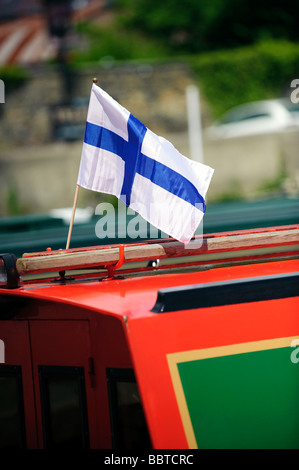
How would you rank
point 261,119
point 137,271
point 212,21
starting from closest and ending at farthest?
point 137,271
point 261,119
point 212,21

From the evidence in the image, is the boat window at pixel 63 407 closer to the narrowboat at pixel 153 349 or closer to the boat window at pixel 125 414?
the narrowboat at pixel 153 349

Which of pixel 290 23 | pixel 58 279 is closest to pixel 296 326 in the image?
pixel 58 279

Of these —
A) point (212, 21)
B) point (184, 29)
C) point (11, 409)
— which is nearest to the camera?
point (11, 409)

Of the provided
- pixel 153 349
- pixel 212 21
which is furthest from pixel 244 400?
pixel 212 21

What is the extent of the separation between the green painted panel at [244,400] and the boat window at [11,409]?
147cm

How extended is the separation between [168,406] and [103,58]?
31.3 metres

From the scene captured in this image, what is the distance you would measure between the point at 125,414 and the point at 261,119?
62.2 feet

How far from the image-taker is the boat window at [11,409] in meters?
4.07

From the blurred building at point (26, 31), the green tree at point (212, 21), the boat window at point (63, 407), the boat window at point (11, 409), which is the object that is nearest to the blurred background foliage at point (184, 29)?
the green tree at point (212, 21)

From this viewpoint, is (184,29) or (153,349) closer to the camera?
(153,349)

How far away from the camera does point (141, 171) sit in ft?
12.3

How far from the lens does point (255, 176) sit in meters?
18.5

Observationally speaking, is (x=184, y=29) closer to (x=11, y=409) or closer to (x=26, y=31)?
(x=26, y=31)

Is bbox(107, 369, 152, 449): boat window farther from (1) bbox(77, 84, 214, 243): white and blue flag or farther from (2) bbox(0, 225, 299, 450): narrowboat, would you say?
(1) bbox(77, 84, 214, 243): white and blue flag
